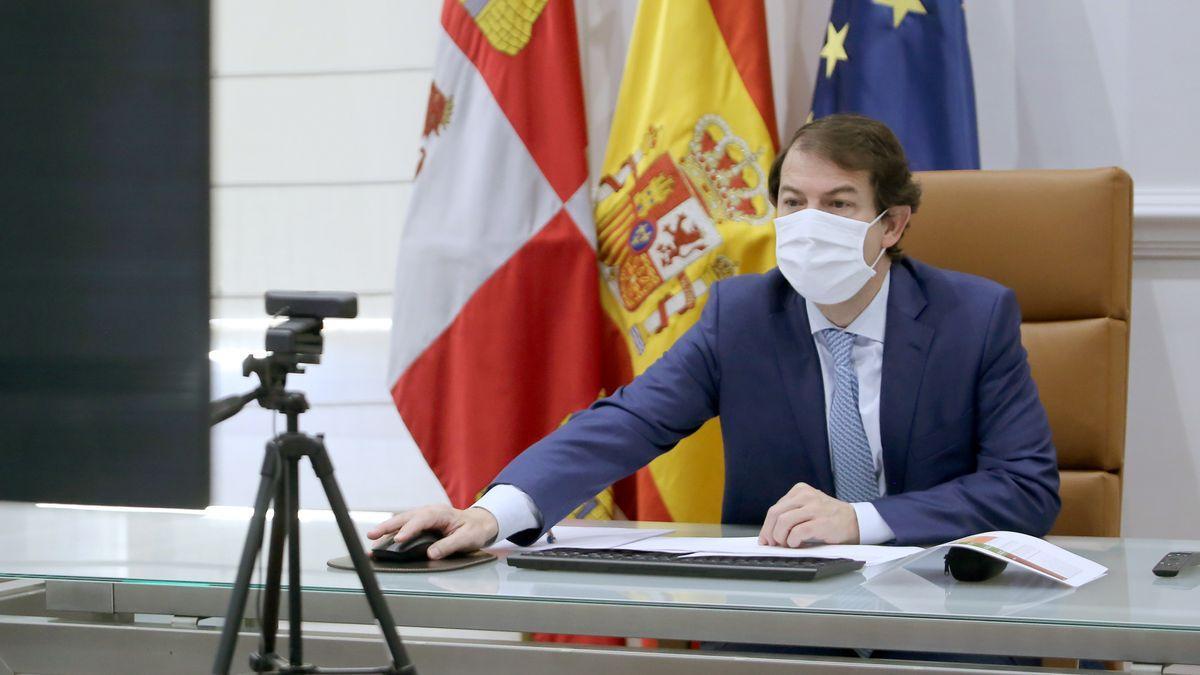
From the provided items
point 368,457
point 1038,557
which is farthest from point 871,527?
point 368,457

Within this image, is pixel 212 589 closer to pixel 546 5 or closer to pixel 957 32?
pixel 546 5

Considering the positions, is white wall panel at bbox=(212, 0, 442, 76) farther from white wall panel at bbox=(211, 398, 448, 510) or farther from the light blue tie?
the light blue tie

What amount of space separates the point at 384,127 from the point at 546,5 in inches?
24.3

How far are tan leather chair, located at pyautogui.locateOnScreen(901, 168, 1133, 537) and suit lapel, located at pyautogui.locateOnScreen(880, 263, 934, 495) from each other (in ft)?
1.01

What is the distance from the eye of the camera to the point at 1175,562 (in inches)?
51.0

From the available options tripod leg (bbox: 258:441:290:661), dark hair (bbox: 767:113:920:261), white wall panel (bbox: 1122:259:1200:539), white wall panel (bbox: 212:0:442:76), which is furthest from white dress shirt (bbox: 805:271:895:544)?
white wall panel (bbox: 212:0:442:76)

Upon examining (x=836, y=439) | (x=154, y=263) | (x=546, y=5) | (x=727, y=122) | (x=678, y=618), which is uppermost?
(x=546, y=5)

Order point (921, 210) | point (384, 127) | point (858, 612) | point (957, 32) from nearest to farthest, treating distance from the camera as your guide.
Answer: point (858, 612) < point (921, 210) < point (957, 32) < point (384, 127)

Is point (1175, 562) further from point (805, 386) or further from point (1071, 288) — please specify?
point (1071, 288)

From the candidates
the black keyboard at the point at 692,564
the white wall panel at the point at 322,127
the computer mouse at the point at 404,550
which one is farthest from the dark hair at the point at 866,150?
the white wall panel at the point at 322,127

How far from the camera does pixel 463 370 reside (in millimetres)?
2506

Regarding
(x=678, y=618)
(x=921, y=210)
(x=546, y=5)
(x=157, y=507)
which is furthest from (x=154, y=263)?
(x=546, y=5)

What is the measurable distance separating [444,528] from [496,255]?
1.19m

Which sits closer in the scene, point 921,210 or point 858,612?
point 858,612
